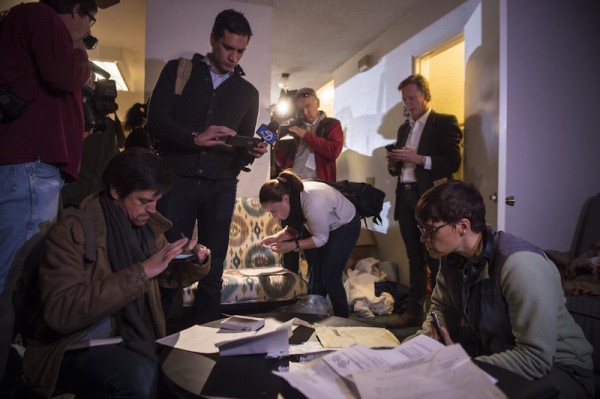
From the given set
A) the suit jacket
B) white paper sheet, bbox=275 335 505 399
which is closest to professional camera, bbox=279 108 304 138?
the suit jacket

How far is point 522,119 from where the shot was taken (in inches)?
101

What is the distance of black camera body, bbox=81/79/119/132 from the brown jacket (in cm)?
64

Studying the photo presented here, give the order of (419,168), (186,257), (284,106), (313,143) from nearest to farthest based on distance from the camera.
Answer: (186,257) < (419,168) < (313,143) < (284,106)

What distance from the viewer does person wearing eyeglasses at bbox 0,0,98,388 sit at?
4.35ft

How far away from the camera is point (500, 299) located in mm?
1218

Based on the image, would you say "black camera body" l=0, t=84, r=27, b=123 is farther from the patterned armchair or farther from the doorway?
the doorway

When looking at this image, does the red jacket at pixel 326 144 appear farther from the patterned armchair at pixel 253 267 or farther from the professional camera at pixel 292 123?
the patterned armchair at pixel 253 267

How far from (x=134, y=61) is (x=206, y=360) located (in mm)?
5229

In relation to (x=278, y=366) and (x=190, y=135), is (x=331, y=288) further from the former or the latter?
(x=278, y=366)

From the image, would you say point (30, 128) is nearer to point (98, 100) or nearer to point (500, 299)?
point (98, 100)

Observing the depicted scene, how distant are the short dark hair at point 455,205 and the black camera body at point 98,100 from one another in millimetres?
1446

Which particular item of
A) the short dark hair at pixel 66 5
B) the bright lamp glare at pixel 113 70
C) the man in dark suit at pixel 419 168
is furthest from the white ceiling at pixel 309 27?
the short dark hair at pixel 66 5

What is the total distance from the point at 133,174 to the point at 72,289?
41 centimetres

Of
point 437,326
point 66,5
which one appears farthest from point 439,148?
point 66,5
